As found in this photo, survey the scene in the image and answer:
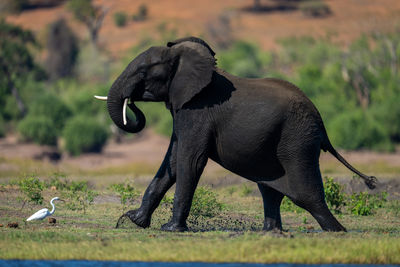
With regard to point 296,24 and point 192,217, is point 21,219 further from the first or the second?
point 296,24

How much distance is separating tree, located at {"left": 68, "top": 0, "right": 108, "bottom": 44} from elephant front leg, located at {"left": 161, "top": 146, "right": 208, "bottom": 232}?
2661 inches

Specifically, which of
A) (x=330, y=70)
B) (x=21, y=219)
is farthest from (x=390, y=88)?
(x=21, y=219)

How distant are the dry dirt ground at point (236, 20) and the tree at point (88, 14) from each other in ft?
4.92

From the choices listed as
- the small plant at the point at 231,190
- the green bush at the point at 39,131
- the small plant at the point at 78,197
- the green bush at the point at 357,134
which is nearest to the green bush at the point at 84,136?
the green bush at the point at 39,131

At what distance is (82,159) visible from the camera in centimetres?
3612

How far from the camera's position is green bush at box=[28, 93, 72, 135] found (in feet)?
132

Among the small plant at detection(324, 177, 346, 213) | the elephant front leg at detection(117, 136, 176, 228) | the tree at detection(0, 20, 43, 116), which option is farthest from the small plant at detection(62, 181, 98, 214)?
the tree at detection(0, 20, 43, 116)

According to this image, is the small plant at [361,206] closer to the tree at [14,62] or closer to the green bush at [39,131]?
the green bush at [39,131]

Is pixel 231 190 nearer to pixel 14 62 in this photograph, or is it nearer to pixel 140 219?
pixel 140 219

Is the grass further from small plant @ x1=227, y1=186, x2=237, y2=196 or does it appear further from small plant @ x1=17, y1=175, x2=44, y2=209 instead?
small plant @ x1=227, y1=186, x2=237, y2=196

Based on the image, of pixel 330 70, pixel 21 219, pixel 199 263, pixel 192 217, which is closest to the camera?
pixel 199 263

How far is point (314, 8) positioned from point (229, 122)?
78.6 m

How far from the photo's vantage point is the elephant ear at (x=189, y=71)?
42.3 ft

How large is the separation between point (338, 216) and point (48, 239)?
22.6 ft
